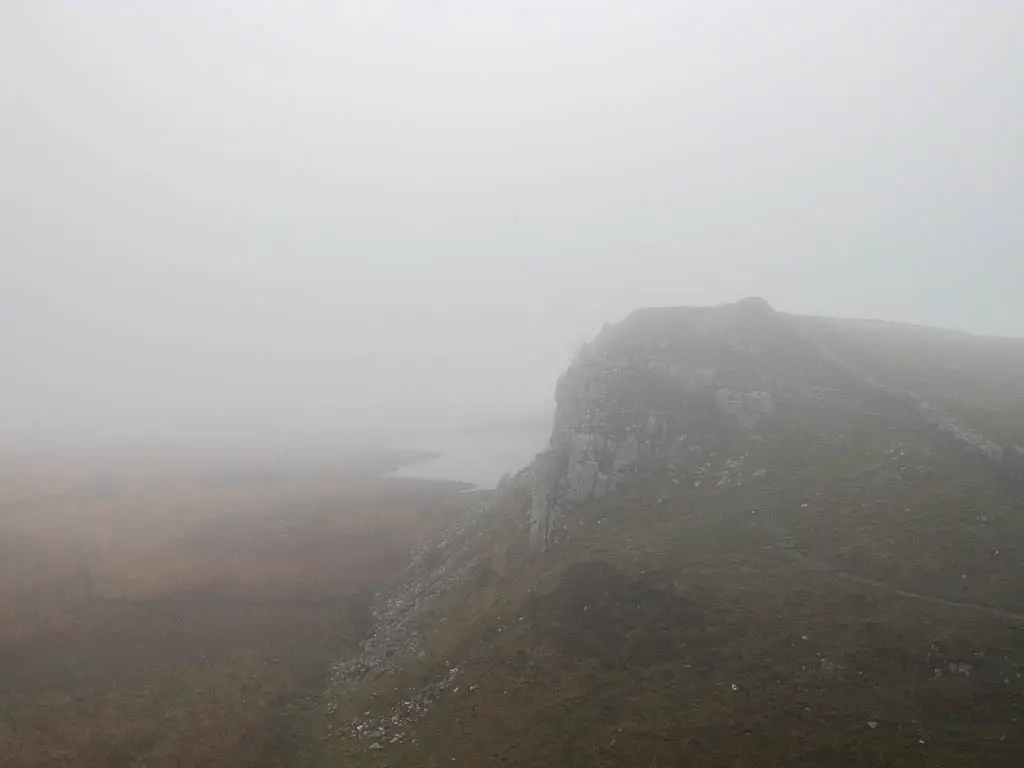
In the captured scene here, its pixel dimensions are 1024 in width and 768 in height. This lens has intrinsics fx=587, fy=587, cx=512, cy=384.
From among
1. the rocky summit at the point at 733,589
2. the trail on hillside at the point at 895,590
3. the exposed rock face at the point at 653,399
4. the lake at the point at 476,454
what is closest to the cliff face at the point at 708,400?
the exposed rock face at the point at 653,399

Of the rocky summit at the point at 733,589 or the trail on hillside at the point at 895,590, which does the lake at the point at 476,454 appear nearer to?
the rocky summit at the point at 733,589

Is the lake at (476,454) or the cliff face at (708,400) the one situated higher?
the cliff face at (708,400)

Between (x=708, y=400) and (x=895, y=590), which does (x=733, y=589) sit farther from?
(x=708, y=400)

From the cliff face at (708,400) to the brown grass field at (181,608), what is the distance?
64.3ft

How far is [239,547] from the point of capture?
205 feet

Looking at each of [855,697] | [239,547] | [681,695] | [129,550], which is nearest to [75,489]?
[129,550]

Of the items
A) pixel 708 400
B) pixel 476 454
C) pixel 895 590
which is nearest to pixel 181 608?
pixel 708 400

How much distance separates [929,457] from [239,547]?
62.5 meters

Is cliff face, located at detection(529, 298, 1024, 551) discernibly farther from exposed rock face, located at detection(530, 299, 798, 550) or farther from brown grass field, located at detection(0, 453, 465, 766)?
brown grass field, located at detection(0, 453, 465, 766)

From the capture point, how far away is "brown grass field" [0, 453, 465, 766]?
30.9 m

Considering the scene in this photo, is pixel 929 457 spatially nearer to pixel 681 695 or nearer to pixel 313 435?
pixel 681 695

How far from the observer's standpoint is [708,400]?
166 feet

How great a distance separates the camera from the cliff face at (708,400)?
45.2 m

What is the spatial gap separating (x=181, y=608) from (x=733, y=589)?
136 feet
